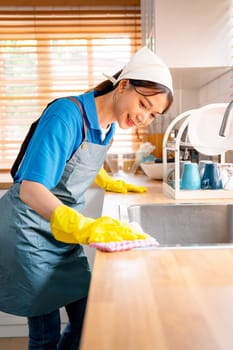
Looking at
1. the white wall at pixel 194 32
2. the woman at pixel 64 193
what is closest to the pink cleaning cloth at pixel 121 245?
the woman at pixel 64 193

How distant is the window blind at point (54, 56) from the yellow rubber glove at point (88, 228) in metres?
1.95

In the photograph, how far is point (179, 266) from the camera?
78cm

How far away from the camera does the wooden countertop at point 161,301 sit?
49cm

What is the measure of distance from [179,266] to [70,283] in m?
0.55

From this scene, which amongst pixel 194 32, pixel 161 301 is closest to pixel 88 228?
pixel 161 301

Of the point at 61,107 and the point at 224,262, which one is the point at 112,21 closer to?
the point at 61,107

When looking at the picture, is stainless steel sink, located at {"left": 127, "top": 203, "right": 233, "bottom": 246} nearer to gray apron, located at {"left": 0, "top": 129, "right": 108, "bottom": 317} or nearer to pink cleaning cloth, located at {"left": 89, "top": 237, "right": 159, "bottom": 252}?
gray apron, located at {"left": 0, "top": 129, "right": 108, "bottom": 317}

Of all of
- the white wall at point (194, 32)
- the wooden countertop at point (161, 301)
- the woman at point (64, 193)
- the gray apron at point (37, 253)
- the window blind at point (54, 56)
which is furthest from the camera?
the window blind at point (54, 56)

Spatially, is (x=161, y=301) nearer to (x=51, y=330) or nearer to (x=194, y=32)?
(x=51, y=330)

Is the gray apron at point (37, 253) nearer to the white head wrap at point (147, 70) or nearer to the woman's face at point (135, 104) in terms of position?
the woman's face at point (135, 104)

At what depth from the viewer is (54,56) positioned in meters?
2.86

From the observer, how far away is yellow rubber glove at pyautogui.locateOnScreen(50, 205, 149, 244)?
2.88 feet

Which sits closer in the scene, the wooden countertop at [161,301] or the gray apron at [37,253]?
the wooden countertop at [161,301]

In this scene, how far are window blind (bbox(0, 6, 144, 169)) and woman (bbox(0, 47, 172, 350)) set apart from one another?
1650mm
